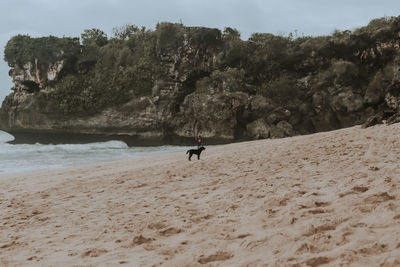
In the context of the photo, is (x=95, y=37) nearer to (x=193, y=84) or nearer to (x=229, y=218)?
(x=193, y=84)

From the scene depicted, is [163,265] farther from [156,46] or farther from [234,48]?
[156,46]

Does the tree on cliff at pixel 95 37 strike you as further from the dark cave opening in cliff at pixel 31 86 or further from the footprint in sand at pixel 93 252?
the footprint in sand at pixel 93 252

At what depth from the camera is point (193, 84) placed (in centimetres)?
2867

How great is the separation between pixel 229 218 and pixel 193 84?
25784 millimetres

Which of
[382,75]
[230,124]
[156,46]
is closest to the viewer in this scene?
[382,75]

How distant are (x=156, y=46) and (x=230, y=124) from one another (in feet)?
39.5

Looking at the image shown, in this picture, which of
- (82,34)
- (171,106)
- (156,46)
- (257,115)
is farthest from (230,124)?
(82,34)

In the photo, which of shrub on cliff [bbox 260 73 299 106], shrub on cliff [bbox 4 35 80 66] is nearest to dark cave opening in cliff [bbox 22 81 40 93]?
shrub on cliff [bbox 4 35 80 66]

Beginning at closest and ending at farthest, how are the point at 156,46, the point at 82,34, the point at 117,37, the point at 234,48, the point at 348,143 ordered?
the point at 348,143 < the point at 234,48 < the point at 156,46 < the point at 82,34 < the point at 117,37

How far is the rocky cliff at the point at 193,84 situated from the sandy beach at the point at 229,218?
676 inches

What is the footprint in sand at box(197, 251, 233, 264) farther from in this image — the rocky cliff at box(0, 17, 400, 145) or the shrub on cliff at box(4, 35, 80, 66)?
the shrub on cliff at box(4, 35, 80, 66)

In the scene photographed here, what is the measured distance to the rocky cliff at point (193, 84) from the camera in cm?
2361

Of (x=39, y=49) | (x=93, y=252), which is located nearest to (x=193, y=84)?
(x=39, y=49)

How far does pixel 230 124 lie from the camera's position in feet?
80.7
